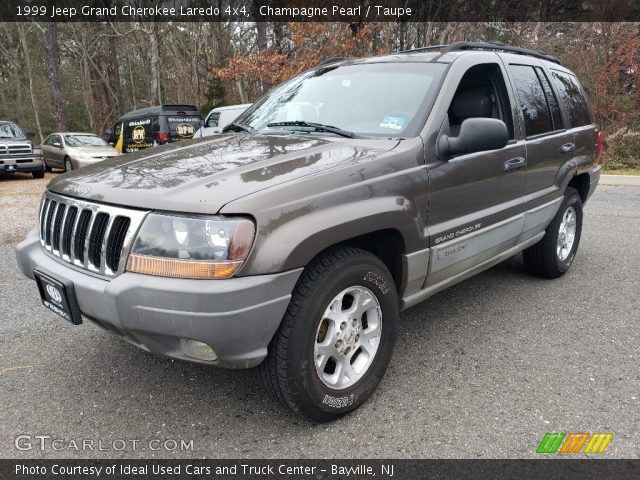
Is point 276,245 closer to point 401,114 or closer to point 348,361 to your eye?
point 348,361

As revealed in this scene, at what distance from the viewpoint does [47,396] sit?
2652mm

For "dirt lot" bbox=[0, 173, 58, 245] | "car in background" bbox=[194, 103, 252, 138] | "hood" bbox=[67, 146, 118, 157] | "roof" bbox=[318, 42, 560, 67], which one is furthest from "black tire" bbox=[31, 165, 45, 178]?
"roof" bbox=[318, 42, 560, 67]

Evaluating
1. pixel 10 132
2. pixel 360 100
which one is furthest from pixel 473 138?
pixel 10 132

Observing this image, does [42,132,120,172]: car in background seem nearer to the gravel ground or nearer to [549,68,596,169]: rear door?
the gravel ground

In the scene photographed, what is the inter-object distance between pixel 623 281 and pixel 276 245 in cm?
380

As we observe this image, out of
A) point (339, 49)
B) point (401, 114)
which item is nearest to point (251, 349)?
point (401, 114)

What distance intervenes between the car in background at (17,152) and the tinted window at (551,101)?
13989 millimetres

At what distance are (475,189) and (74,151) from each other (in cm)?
1453

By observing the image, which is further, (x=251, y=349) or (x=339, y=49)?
(x=339, y=49)

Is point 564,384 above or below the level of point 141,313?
below

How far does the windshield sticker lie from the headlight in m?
1.25

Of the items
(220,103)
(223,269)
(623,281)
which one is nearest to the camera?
(223,269)

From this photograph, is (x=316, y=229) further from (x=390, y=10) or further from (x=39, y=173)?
(x=390, y=10)

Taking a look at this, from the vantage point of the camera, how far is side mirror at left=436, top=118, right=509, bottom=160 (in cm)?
265
